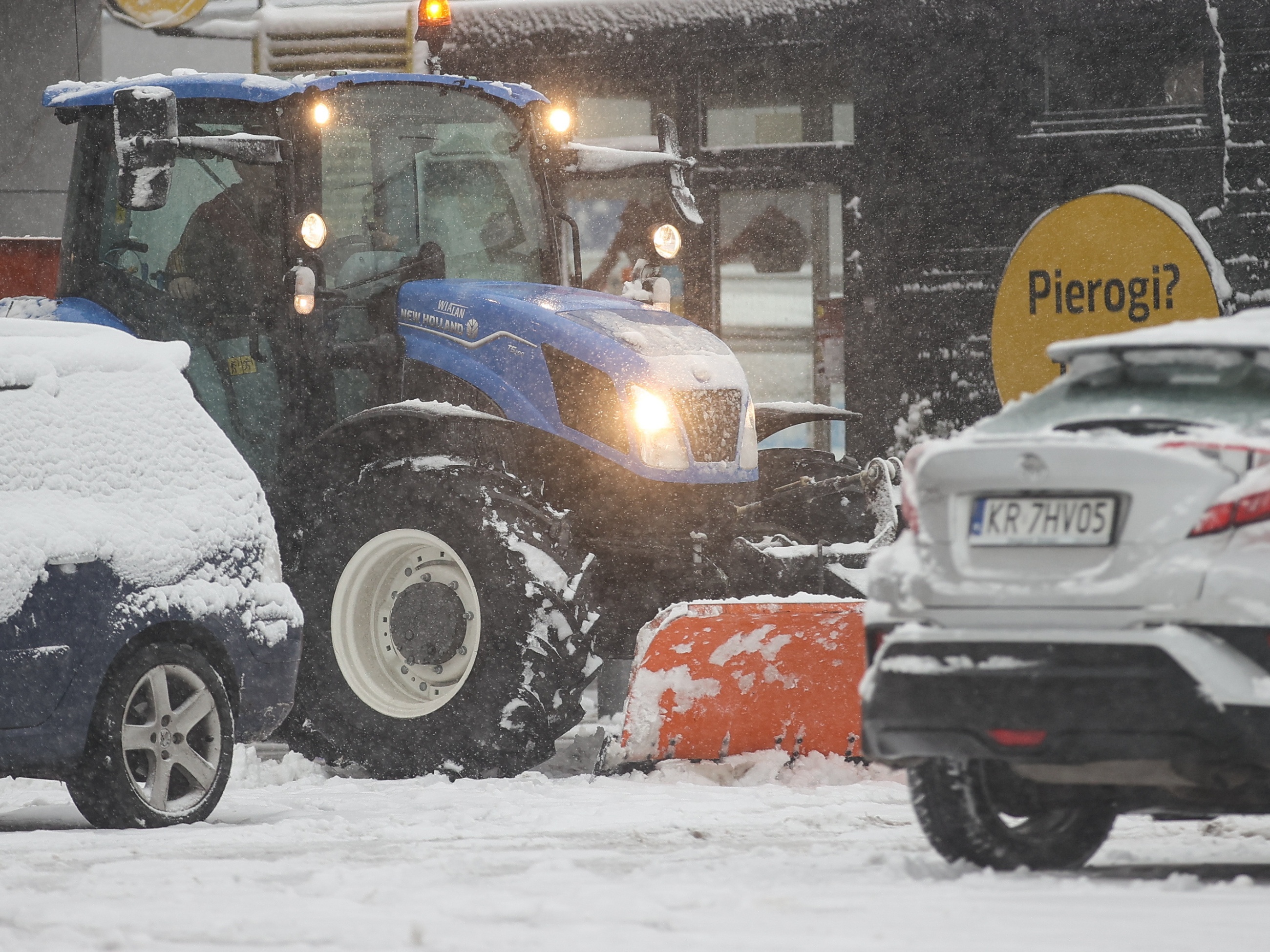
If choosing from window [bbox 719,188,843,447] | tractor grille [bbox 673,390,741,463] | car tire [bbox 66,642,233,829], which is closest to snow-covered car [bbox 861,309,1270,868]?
car tire [bbox 66,642,233,829]

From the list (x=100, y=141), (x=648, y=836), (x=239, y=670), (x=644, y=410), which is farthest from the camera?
(x=100, y=141)

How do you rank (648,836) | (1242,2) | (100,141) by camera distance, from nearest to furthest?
(648,836)
(100,141)
(1242,2)

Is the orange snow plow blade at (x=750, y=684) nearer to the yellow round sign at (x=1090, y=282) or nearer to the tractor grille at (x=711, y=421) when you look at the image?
the tractor grille at (x=711, y=421)

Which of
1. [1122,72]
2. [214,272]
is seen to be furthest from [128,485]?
[1122,72]

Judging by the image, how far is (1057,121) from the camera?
1581 centimetres

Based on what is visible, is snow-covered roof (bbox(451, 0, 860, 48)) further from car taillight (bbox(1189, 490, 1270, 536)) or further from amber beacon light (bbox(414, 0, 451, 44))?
car taillight (bbox(1189, 490, 1270, 536))

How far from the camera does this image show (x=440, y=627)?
939 cm

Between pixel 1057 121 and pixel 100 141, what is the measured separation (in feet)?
25.3

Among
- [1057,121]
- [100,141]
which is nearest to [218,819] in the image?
[100,141]

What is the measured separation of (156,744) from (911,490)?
290 centimetres

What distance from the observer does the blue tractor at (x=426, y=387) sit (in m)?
9.19

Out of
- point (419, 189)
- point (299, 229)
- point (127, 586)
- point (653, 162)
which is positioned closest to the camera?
point (127, 586)

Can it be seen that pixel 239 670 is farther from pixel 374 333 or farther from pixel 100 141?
pixel 100 141

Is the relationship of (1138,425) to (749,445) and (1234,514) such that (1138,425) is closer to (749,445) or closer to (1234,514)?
(1234,514)
